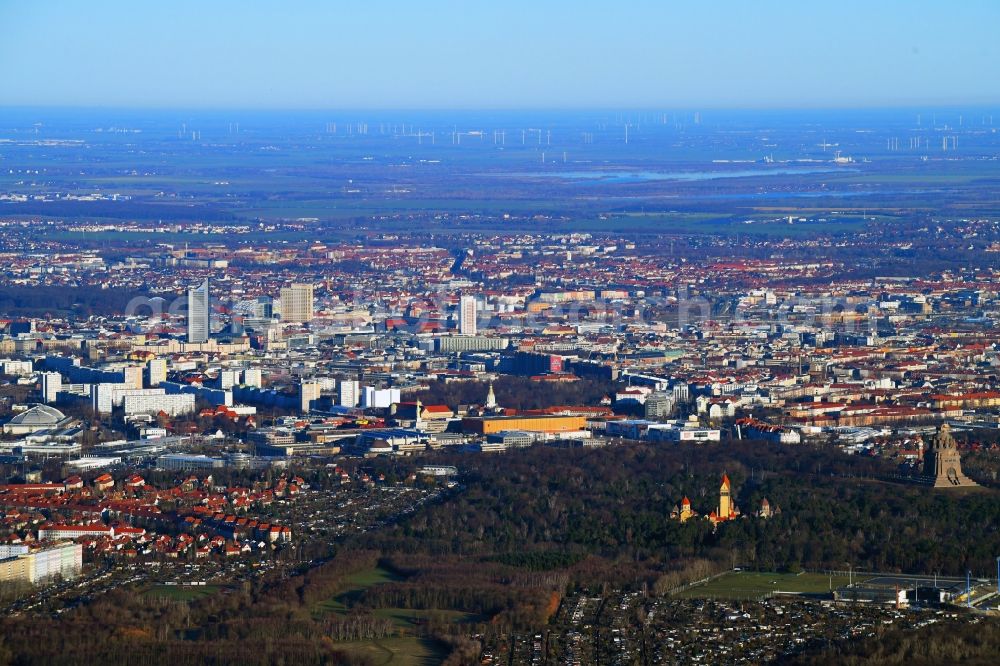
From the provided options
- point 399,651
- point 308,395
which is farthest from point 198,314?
point 399,651

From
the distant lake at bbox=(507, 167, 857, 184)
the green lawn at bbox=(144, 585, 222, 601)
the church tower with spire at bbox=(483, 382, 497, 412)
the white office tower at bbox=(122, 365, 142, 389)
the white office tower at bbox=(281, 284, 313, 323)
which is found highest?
the green lawn at bbox=(144, 585, 222, 601)

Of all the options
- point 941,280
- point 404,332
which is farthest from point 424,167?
point 404,332

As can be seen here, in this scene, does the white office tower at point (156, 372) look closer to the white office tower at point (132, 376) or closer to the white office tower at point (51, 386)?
the white office tower at point (132, 376)

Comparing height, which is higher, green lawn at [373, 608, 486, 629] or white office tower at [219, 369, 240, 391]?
green lawn at [373, 608, 486, 629]

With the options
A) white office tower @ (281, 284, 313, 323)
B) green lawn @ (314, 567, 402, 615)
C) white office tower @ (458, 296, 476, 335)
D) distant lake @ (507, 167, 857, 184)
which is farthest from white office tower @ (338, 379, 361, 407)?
distant lake @ (507, 167, 857, 184)

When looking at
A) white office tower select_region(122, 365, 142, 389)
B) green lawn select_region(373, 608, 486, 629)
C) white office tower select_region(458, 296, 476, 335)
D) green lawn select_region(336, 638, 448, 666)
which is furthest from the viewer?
white office tower select_region(458, 296, 476, 335)

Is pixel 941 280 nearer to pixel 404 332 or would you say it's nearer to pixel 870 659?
pixel 404 332

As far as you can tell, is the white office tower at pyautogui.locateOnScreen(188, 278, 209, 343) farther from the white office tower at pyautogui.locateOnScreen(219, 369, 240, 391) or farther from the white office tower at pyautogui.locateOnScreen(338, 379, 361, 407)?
the white office tower at pyautogui.locateOnScreen(338, 379, 361, 407)
